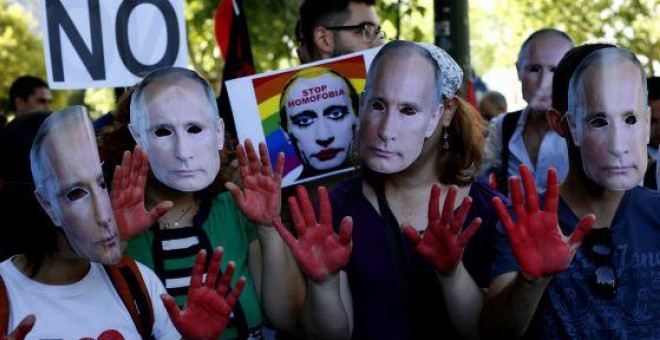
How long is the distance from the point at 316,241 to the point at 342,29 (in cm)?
213

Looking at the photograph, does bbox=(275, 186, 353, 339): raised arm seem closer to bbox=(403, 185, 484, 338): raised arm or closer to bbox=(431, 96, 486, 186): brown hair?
bbox=(403, 185, 484, 338): raised arm

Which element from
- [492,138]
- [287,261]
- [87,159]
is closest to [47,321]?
[87,159]

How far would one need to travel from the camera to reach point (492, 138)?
13.9 ft

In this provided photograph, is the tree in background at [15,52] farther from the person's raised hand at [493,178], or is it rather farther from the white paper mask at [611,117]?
the white paper mask at [611,117]

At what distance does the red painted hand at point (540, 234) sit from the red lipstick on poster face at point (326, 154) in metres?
1.34

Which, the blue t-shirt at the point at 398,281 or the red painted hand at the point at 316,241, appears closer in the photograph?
the red painted hand at the point at 316,241

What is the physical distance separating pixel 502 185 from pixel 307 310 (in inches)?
84.9

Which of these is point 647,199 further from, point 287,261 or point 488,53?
point 488,53

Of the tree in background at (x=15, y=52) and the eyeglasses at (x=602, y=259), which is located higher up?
the eyeglasses at (x=602, y=259)

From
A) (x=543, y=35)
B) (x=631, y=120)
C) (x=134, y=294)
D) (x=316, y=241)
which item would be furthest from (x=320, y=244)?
(x=543, y=35)

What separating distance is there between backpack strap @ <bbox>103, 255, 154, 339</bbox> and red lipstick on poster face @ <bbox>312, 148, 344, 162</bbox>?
1220mm

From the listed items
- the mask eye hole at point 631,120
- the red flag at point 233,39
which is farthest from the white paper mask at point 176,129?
the red flag at point 233,39

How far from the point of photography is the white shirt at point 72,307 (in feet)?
8.75

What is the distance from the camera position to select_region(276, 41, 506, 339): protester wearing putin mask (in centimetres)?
287
